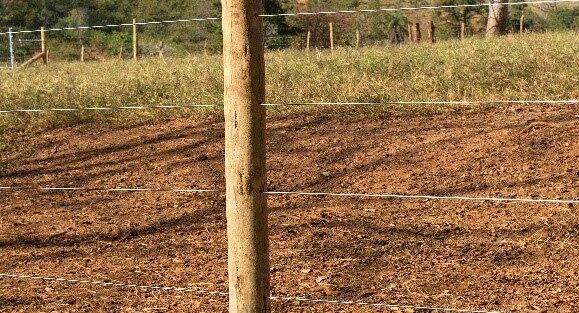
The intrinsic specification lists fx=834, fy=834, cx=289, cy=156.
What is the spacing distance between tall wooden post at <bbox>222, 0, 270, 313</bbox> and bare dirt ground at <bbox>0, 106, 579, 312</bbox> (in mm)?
1084

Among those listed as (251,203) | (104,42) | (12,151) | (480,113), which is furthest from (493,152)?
(104,42)

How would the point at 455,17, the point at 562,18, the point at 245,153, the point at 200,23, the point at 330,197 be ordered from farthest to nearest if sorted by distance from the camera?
the point at 455,17, the point at 562,18, the point at 200,23, the point at 330,197, the point at 245,153

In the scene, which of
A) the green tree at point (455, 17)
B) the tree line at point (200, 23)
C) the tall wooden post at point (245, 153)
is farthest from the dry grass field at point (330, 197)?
the green tree at point (455, 17)

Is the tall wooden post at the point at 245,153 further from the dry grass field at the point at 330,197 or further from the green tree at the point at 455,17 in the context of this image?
the green tree at the point at 455,17

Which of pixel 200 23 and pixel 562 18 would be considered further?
pixel 562 18

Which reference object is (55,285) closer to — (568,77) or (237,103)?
(237,103)

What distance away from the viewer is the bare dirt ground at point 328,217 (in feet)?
12.3

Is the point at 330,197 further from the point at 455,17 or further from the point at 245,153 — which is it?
the point at 455,17

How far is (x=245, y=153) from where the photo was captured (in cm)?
242

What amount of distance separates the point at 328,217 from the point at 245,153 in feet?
7.68

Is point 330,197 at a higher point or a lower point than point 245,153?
lower

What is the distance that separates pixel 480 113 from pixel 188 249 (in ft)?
9.51

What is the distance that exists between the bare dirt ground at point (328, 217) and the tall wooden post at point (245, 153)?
1.08 m

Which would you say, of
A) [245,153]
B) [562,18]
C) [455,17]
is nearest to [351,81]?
[245,153]
